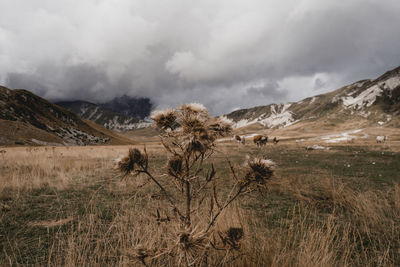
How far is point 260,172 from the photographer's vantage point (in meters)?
2.02

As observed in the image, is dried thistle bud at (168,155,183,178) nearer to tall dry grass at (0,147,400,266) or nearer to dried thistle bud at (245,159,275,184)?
tall dry grass at (0,147,400,266)

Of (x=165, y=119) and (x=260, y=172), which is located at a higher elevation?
(x=165, y=119)

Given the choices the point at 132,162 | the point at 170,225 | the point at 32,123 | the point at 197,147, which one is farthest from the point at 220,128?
the point at 32,123

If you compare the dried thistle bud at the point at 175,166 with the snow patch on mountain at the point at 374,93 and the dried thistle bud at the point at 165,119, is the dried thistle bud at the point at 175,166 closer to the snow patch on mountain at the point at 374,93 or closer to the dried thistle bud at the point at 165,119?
the dried thistle bud at the point at 165,119

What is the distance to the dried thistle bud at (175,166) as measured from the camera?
6.57 ft

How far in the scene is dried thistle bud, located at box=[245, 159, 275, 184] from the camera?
1.99 meters

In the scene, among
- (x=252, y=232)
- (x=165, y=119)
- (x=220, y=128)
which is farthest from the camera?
(x=252, y=232)

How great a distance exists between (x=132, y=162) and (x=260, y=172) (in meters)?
1.36

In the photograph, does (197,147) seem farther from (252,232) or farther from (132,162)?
(252,232)

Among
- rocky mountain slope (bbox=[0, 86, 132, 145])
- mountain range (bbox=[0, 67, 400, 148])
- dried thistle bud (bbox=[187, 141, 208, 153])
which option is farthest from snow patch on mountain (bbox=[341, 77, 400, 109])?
dried thistle bud (bbox=[187, 141, 208, 153])

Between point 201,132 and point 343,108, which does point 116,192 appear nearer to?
point 201,132

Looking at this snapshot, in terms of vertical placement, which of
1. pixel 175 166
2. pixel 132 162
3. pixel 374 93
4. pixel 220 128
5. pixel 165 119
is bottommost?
pixel 175 166

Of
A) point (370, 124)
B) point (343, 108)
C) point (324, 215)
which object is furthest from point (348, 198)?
point (343, 108)

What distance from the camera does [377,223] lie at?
14.2 ft
